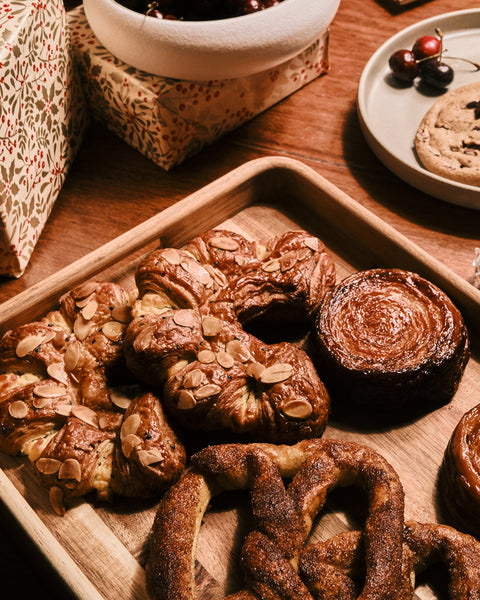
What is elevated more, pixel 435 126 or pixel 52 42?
pixel 52 42

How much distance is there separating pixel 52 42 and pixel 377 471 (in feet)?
5.62

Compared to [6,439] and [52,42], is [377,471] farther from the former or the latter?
[52,42]

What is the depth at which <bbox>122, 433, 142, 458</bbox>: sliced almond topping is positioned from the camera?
1.49m

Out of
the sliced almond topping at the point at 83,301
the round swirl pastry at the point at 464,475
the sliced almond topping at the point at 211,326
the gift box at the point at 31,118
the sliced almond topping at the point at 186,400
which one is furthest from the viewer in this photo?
→ the gift box at the point at 31,118

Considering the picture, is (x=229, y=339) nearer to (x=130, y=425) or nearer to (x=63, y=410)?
(x=130, y=425)

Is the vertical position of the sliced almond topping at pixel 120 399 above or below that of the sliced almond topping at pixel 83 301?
below

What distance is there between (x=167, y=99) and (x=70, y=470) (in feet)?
4.19

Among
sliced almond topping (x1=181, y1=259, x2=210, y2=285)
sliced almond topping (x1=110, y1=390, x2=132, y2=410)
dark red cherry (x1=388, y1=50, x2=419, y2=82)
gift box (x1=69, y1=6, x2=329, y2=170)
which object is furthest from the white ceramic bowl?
sliced almond topping (x1=110, y1=390, x2=132, y2=410)

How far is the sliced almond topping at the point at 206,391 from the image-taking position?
1.52m

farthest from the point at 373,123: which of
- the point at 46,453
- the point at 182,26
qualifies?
the point at 46,453

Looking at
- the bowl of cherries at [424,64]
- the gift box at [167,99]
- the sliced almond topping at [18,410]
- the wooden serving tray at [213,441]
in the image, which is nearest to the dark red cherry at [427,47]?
the bowl of cherries at [424,64]

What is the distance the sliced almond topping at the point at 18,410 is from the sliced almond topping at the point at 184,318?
0.44m

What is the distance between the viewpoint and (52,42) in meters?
2.09

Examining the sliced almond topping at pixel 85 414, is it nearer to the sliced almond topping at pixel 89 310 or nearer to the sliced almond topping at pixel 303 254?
the sliced almond topping at pixel 89 310
